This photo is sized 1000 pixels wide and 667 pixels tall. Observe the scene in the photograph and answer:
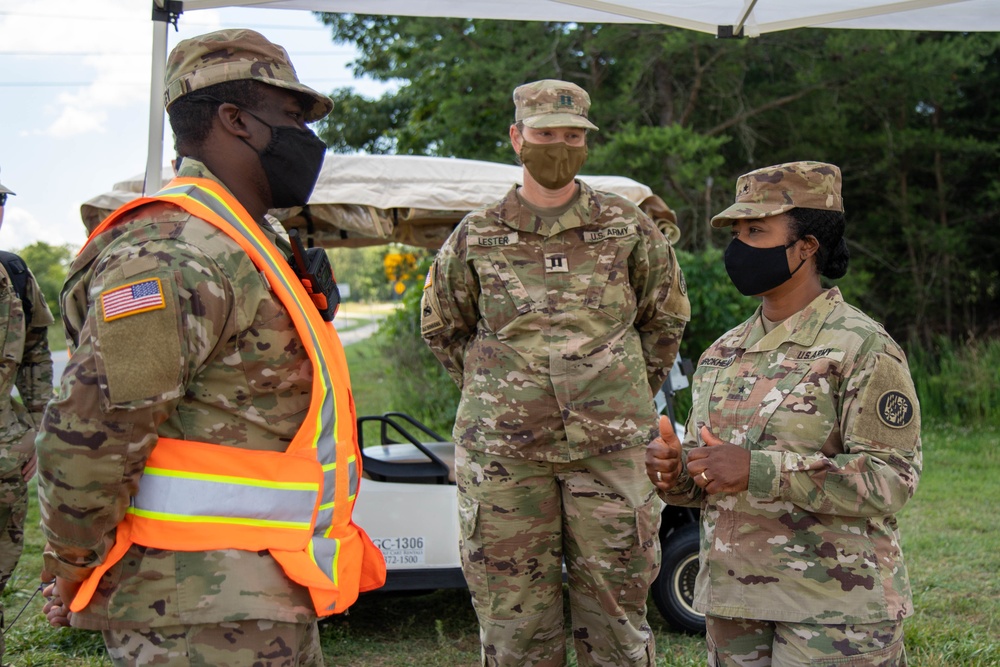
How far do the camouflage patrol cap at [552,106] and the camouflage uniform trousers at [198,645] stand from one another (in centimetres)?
217

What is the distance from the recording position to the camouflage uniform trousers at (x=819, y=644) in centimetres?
223

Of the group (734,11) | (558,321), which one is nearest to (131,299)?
(558,321)

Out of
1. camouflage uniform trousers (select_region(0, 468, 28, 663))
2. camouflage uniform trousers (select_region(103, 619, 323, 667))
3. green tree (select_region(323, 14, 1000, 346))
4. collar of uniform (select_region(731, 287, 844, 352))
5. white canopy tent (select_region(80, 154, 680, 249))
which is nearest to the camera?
camouflage uniform trousers (select_region(103, 619, 323, 667))

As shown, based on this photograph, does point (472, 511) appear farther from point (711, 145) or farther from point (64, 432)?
point (711, 145)

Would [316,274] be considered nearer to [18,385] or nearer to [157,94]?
[157,94]

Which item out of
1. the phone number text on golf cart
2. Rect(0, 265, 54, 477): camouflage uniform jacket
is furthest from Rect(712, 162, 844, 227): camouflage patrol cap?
Rect(0, 265, 54, 477): camouflage uniform jacket

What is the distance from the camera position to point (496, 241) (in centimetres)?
348

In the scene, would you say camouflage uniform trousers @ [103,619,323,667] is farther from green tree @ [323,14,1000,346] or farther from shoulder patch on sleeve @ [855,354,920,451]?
green tree @ [323,14,1000,346]

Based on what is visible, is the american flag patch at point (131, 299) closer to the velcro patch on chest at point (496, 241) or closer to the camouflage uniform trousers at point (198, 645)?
the camouflage uniform trousers at point (198, 645)

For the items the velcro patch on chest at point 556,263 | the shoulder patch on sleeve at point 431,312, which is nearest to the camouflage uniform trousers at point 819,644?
the velcro patch on chest at point 556,263

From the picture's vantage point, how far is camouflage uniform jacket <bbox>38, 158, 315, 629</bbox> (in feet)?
5.74

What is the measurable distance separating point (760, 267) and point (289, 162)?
4.25ft

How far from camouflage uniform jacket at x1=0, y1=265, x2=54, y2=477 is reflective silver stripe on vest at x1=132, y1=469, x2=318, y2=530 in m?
2.31

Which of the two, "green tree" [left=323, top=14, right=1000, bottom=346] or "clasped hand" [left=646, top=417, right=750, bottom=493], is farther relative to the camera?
"green tree" [left=323, top=14, right=1000, bottom=346]
